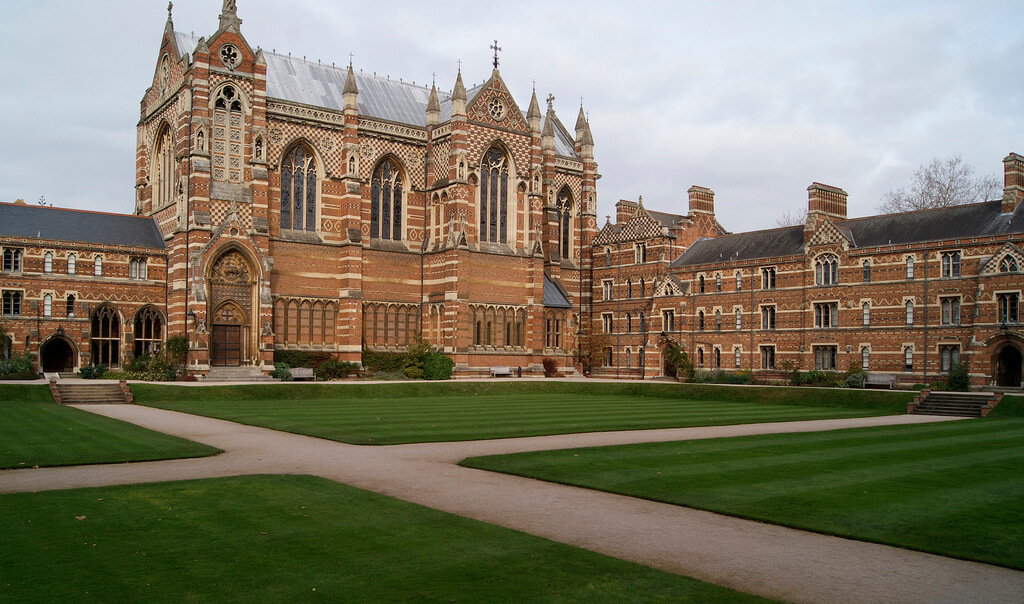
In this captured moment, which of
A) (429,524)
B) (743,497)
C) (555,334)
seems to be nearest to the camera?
(429,524)

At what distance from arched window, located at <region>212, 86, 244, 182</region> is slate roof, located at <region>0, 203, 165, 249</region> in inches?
241

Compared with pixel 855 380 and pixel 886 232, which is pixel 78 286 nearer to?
pixel 855 380

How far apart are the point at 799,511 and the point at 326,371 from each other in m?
38.1

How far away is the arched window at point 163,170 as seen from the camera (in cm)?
4956

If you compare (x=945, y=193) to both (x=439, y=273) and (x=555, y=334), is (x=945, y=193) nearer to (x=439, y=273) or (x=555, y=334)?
(x=555, y=334)

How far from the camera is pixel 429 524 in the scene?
11242 millimetres

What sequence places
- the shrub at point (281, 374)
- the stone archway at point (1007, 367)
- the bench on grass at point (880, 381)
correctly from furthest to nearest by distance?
the shrub at point (281, 374) → the bench on grass at point (880, 381) → the stone archway at point (1007, 367)

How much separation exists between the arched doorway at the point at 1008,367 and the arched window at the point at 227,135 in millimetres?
41132

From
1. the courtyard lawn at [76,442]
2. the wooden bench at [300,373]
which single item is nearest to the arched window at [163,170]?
the wooden bench at [300,373]

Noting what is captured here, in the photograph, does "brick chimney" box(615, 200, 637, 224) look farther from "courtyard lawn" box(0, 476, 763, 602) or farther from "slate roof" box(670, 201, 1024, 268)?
"courtyard lawn" box(0, 476, 763, 602)

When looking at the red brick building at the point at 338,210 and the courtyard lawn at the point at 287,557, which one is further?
the red brick building at the point at 338,210

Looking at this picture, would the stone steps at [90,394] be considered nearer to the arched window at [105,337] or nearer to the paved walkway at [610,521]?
the arched window at [105,337]

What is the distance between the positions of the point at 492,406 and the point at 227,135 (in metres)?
24.3

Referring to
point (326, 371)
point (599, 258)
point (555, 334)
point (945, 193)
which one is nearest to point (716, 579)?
point (326, 371)
